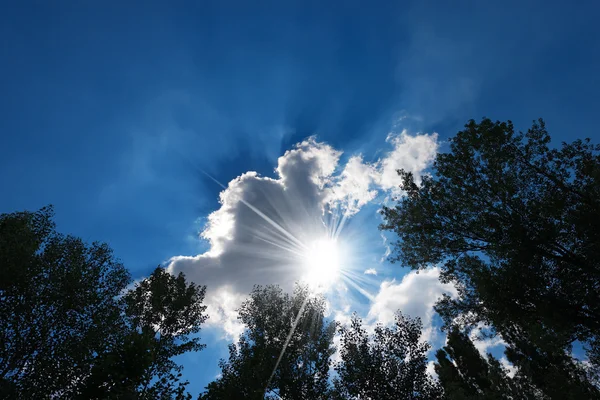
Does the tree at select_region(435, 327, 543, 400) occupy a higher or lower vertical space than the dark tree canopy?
higher

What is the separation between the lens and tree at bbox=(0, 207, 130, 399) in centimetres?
1853

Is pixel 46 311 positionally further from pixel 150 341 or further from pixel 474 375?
pixel 474 375

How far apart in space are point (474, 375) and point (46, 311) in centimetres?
5101

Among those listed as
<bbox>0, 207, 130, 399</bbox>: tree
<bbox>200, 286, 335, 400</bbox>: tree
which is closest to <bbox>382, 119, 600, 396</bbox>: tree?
<bbox>200, 286, 335, 400</bbox>: tree

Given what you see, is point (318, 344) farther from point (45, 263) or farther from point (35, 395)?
point (45, 263)

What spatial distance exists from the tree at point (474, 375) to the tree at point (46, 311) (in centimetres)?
3527

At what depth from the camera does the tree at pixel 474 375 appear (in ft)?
106

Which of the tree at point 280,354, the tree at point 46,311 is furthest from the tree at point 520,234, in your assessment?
the tree at point 46,311

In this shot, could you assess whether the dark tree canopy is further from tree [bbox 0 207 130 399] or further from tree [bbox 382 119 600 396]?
tree [bbox 382 119 600 396]

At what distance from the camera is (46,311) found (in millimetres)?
20125

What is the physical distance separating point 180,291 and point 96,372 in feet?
33.9

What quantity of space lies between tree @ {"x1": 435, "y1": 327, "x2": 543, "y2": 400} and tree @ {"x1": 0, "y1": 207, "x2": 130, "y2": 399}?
116 ft

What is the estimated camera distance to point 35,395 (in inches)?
720

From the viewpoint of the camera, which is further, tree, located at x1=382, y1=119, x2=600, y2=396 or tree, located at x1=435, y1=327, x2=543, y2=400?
tree, located at x1=435, y1=327, x2=543, y2=400
